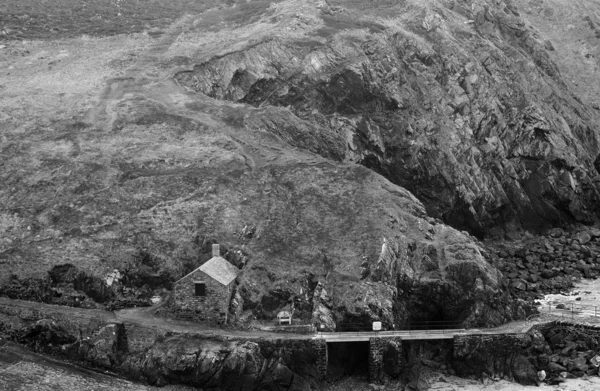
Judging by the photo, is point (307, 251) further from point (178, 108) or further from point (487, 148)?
A: point (487, 148)

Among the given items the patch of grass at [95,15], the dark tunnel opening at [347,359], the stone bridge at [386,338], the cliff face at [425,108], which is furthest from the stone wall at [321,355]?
the patch of grass at [95,15]

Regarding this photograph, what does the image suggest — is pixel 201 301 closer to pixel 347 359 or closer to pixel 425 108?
pixel 347 359

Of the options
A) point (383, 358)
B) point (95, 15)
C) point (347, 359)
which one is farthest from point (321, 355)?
point (95, 15)

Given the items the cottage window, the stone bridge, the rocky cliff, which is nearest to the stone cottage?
the cottage window

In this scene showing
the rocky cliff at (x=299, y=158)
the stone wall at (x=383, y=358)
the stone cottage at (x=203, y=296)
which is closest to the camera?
the stone wall at (x=383, y=358)

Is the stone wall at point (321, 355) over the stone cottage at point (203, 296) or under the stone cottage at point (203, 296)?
under

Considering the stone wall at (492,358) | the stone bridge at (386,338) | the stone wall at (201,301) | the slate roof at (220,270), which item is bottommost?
the stone wall at (492,358)

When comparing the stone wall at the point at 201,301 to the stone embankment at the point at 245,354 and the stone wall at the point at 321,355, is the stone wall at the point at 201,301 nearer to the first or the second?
the stone embankment at the point at 245,354

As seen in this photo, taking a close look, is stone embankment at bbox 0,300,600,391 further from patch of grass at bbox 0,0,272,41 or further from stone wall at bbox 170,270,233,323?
patch of grass at bbox 0,0,272,41
